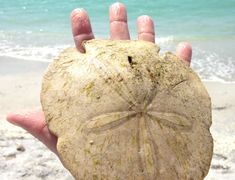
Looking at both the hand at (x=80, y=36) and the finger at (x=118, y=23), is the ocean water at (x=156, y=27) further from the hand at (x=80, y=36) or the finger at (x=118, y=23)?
the finger at (x=118, y=23)

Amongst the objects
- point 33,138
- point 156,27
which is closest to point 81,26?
point 33,138

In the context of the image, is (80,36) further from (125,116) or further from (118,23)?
(125,116)

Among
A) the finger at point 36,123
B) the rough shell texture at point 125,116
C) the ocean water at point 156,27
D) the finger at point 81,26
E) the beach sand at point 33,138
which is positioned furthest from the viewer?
the ocean water at point 156,27

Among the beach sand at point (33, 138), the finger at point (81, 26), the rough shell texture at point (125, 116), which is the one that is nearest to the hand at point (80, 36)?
the finger at point (81, 26)

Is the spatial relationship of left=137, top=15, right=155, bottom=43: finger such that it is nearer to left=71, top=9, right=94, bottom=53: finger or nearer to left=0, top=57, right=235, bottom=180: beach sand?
left=71, top=9, right=94, bottom=53: finger

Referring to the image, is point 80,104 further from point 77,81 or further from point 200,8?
point 200,8

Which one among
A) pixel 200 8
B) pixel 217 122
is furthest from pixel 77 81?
pixel 200 8

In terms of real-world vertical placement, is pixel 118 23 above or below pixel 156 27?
above
